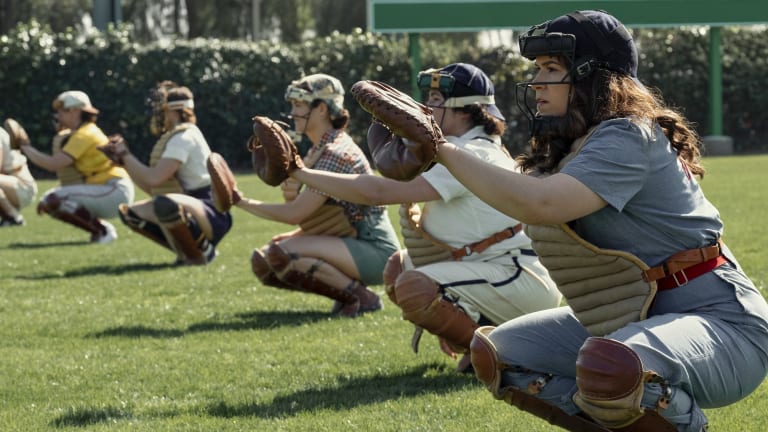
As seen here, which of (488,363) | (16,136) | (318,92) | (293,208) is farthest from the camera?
(16,136)

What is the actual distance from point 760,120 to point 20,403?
2748 cm

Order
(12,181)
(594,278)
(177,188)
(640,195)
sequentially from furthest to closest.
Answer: (12,181), (177,188), (594,278), (640,195)

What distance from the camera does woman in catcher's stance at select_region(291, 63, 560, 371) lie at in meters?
6.15

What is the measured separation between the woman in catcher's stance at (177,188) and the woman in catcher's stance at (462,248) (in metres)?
4.78

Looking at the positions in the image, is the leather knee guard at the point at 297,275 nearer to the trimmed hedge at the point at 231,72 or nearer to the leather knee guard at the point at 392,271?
the leather knee guard at the point at 392,271

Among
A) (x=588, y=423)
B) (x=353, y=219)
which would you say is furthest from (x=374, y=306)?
(x=588, y=423)

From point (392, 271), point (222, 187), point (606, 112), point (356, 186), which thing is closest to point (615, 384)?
point (606, 112)

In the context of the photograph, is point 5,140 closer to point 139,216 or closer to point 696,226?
point 139,216

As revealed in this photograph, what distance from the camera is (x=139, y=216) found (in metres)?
11.4

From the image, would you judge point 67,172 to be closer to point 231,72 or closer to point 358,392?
point 358,392

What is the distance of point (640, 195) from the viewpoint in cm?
399

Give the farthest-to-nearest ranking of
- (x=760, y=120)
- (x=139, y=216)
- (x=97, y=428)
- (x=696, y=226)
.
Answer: (x=760, y=120)
(x=139, y=216)
(x=97, y=428)
(x=696, y=226)

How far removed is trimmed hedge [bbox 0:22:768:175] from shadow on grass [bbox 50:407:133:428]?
20.4 meters

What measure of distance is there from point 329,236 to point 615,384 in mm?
4973
